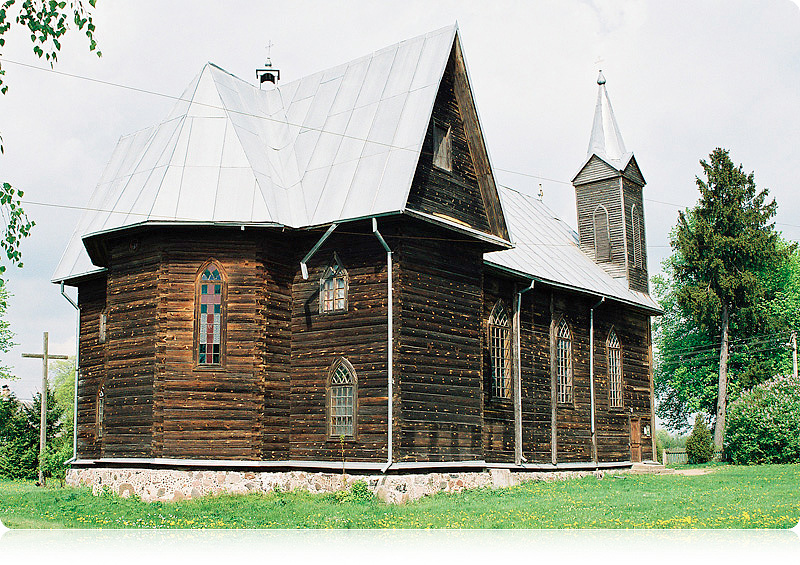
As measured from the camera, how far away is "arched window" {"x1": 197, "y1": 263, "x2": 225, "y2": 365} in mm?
21953

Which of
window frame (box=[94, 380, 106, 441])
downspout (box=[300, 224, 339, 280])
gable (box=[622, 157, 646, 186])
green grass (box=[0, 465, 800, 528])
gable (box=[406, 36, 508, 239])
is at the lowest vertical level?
green grass (box=[0, 465, 800, 528])

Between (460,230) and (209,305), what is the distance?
6756 millimetres

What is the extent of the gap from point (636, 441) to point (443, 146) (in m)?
17.2

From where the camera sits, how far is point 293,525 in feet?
58.4

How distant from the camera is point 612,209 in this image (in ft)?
124

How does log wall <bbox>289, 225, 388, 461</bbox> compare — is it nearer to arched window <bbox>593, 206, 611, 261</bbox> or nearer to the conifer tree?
arched window <bbox>593, 206, 611, 261</bbox>

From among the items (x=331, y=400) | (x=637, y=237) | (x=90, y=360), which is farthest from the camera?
(x=637, y=237)

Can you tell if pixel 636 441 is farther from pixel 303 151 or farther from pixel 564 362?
pixel 303 151

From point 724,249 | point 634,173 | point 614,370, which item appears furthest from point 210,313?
point 724,249

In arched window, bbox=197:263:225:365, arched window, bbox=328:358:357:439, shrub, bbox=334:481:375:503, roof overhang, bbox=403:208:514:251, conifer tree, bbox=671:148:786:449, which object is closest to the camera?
shrub, bbox=334:481:375:503

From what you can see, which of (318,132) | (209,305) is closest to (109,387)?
(209,305)

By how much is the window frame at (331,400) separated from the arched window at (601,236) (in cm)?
1878

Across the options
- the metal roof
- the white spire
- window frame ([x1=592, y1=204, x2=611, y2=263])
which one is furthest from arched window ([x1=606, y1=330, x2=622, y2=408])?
the white spire

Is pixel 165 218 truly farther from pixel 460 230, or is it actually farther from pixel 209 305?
pixel 460 230
